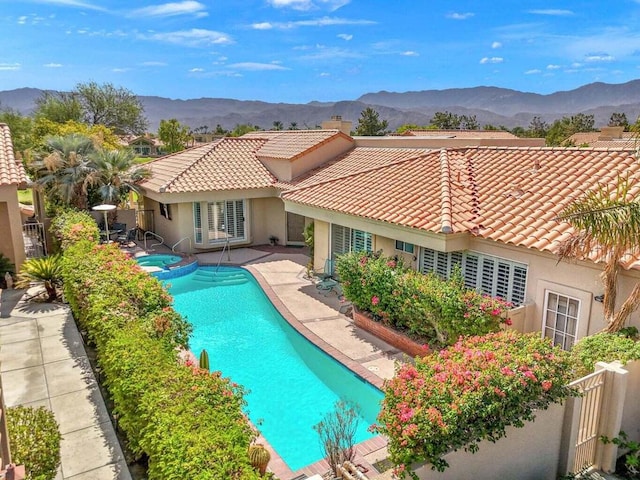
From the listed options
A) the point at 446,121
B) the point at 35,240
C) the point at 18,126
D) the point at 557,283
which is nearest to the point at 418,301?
the point at 557,283

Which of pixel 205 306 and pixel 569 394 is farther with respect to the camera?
pixel 205 306

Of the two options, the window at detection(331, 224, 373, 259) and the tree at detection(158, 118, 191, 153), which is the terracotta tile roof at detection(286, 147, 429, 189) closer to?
the window at detection(331, 224, 373, 259)

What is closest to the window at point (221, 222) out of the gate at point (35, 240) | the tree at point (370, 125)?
the gate at point (35, 240)

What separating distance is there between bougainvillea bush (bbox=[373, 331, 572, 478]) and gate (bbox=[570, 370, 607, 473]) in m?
0.71

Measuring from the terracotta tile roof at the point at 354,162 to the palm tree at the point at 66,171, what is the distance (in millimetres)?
11756

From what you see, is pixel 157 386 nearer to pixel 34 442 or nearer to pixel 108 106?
pixel 34 442

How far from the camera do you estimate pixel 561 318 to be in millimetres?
12617

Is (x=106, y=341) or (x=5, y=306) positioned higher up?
(x=106, y=341)

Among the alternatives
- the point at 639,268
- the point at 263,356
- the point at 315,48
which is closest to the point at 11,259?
A: the point at 263,356

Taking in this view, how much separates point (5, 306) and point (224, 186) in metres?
12.6

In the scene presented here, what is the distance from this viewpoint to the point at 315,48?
279 feet

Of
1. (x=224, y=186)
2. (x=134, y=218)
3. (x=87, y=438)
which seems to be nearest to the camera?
Result: (x=87, y=438)

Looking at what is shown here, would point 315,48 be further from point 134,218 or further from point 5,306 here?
point 5,306

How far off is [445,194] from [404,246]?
2466mm
